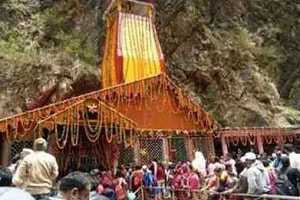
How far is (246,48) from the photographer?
22.1 meters

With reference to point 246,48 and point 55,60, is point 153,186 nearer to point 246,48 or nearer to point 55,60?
point 55,60

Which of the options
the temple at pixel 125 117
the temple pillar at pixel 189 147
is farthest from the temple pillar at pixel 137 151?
the temple pillar at pixel 189 147

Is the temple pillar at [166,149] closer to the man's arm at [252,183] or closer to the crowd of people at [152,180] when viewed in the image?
the crowd of people at [152,180]

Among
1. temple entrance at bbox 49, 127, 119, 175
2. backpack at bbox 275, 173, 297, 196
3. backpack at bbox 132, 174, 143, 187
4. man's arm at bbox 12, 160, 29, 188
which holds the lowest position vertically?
backpack at bbox 275, 173, 297, 196

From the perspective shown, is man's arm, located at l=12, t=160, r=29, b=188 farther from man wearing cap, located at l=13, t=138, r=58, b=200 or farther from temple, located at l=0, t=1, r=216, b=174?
temple, located at l=0, t=1, r=216, b=174

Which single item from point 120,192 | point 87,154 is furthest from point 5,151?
point 120,192

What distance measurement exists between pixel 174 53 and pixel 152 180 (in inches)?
371

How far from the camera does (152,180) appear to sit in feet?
42.9

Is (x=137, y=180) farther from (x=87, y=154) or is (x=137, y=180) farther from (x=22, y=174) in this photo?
(x=22, y=174)

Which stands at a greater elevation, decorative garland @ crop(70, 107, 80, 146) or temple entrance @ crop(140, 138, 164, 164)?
decorative garland @ crop(70, 107, 80, 146)

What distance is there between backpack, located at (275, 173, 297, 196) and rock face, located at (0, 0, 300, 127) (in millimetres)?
10952

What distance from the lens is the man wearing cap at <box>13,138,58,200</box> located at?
5.54 m

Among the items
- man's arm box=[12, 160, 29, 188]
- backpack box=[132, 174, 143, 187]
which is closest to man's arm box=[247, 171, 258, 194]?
man's arm box=[12, 160, 29, 188]

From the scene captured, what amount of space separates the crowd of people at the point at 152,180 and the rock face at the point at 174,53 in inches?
199
